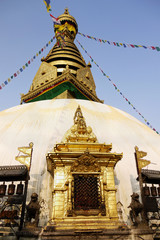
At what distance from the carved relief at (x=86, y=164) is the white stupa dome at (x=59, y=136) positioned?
114cm

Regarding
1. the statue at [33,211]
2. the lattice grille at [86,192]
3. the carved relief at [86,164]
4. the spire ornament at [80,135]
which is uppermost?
the spire ornament at [80,135]

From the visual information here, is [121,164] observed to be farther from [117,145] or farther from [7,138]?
[7,138]

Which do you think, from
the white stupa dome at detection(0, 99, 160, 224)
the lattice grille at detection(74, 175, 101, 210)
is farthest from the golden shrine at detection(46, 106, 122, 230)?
the white stupa dome at detection(0, 99, 160, 224)

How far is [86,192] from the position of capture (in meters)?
4.34

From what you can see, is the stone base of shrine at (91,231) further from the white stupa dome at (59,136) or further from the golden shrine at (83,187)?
the white stupa dome at (59,136)

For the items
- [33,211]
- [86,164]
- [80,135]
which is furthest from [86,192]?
[80,135]

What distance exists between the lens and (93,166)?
4570 mm

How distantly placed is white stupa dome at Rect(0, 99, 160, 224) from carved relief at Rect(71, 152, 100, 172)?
1139mm

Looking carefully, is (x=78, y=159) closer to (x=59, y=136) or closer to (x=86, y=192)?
(x=86, y=192)

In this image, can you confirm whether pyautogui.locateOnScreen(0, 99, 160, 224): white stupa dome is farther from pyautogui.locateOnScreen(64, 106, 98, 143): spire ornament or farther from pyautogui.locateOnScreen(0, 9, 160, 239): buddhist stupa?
pyautogui.locateOnScreen(64, 106, 98, 143): spire ornament

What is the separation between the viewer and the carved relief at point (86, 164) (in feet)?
14.9

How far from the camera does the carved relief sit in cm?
453

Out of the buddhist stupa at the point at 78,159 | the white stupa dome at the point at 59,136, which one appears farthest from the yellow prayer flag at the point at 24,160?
the white stupa dome at the point at 59,136

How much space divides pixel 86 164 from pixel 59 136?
2458mm
